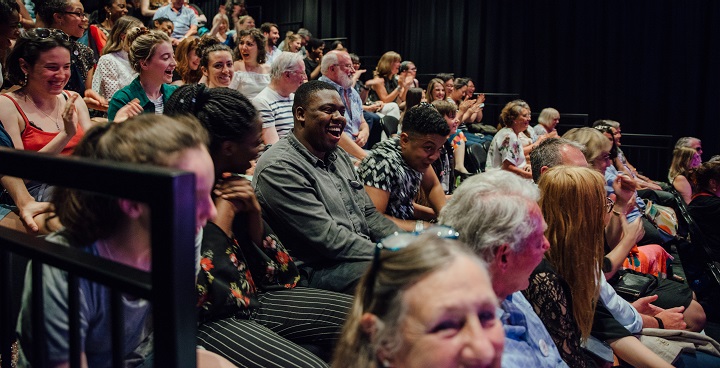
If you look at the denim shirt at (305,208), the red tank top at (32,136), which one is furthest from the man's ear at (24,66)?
→ the denim shirt at (305,208)

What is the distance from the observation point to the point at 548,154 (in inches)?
136

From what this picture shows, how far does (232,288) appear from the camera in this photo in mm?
1992

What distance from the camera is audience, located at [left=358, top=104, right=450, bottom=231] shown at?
3.47 metres

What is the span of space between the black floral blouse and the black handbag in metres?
1.66

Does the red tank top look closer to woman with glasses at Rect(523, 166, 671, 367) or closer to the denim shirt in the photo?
the denim shirt

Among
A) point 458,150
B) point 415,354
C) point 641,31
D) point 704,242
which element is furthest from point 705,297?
point 641,31

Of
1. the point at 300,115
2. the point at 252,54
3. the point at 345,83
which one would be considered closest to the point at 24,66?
the point at 300,115

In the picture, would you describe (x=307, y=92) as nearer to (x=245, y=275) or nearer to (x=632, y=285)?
(x=245, y=275)

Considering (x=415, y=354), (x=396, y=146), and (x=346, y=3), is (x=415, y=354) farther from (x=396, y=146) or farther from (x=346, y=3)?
(x=346, y=3)

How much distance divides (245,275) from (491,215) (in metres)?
0.77

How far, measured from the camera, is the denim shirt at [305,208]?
2609mm

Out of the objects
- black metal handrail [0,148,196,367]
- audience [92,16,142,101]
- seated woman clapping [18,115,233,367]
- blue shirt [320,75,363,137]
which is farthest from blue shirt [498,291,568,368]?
blue shirt [320,75,363,137]

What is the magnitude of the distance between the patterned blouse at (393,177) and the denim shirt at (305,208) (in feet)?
2.03

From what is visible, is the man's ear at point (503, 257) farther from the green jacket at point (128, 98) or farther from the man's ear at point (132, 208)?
the green jacket at point (128, 98)
